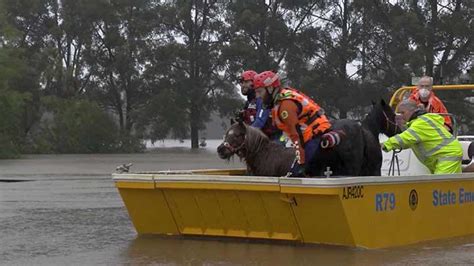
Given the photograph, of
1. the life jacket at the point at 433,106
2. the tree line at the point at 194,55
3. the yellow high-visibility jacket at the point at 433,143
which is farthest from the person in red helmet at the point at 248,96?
the tree line at the point at 194,55

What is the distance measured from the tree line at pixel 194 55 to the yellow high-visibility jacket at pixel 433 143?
38.1 m

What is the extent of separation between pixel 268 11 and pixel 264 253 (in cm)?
4521

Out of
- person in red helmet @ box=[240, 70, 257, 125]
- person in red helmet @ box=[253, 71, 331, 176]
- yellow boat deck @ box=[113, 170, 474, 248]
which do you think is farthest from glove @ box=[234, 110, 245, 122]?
yellow boat deck @ box=[113, 170, 474, 248]

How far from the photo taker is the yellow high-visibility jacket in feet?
32.4

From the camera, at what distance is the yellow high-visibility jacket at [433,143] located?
988cm

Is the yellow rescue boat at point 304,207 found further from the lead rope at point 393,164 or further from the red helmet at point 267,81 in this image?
the lead rope at point 393,164

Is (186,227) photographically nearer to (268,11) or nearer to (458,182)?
(458,182)

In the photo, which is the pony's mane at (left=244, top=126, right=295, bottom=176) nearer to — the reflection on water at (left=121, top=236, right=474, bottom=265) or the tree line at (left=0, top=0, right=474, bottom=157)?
the reflection on water at (left=121, top=236, right=474, bottom=265)

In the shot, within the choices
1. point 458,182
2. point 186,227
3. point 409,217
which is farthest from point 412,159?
point 186,227

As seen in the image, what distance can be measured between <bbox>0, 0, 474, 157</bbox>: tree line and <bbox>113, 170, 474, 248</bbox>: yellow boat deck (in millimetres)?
38216

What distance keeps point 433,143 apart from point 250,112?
2142mm

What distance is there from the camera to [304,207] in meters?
8.65

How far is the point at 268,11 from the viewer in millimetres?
53094

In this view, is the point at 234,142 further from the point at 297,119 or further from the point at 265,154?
the point at 297,119
